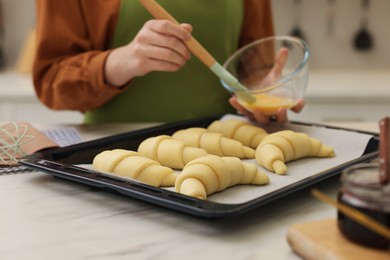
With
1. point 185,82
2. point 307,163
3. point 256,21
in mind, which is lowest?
point 307,163

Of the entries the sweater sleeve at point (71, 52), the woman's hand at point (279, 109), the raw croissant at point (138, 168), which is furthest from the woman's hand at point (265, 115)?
the raw croissant at point (138, 168)

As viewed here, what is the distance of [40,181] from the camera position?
38.8 inches

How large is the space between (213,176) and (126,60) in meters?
0.47

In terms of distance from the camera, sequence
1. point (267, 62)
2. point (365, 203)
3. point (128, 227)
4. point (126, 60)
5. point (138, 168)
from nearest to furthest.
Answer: point (365, 203) → point (128, 227) → point (138, 168) → point (126, 60) → point (267, 62)

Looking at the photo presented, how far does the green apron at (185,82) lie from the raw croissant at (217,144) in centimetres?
39

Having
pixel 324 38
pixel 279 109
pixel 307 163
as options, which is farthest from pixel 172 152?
pixel 324 38

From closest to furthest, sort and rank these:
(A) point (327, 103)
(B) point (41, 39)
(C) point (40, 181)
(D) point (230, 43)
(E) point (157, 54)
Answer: (C) point (40, 181) → (E) point (157, 54) → (B) point (41, 39) → (D) point (230, 43) → (A) point (327, 103)

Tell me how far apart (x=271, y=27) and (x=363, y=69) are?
118cm

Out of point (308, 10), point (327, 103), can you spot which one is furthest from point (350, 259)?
point (308, 10)

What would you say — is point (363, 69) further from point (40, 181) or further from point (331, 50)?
point (40, 181)

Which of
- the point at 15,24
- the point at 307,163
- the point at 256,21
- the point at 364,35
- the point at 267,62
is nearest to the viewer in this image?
the point at 307,163

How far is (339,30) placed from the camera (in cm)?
268

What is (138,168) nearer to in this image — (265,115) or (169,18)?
(169,18)

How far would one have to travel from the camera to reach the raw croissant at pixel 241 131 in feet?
3.69
